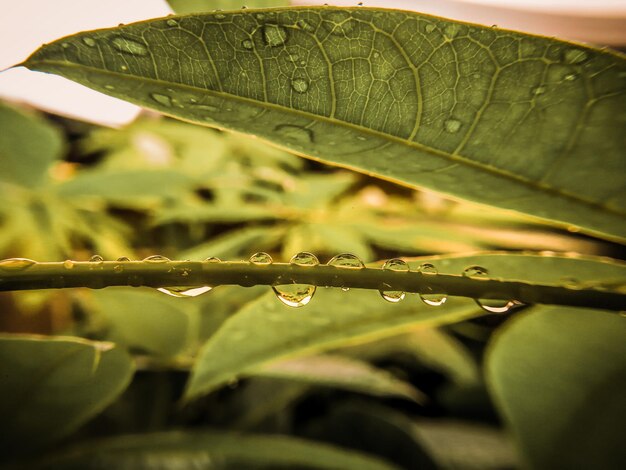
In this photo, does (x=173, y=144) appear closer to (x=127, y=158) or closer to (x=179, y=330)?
(x=127, y=158)

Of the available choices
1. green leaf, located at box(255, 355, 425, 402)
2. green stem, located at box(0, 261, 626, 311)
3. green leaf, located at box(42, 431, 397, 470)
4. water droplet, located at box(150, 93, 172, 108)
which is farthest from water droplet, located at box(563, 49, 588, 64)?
green leaf, located at box(42, 431, 397, 470)

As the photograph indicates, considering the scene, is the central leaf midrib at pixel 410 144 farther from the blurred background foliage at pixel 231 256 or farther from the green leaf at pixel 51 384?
the blurred background foliage at pixel 231 256

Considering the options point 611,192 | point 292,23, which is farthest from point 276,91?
point 611,192

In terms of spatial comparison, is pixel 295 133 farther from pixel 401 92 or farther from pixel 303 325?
pixel 303 325

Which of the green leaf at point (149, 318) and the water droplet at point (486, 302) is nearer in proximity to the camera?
the water droplet at point (486, 302)

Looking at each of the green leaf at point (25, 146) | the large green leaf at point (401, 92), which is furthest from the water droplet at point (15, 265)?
the green leaf at point (25, 146)

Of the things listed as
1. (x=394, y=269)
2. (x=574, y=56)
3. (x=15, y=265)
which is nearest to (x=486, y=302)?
(x=394, y=269)
